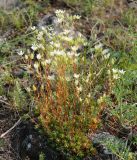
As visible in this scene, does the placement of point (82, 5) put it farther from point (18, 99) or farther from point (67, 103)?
point (67, 103)

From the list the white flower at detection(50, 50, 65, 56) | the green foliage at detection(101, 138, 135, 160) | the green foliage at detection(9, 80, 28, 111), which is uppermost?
the white flower at detection(50, 50, 65, 56)

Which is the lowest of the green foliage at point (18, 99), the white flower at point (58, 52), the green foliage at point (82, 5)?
the green foliage at point (18, 99)

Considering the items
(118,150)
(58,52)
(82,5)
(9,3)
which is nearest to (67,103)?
(58,52)

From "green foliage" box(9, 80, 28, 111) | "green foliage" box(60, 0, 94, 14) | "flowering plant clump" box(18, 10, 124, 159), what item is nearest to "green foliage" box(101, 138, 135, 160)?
"flowering plant clump" box(18, 10, 124, 159)

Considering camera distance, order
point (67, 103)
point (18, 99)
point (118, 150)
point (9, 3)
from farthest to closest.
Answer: point (9, 3) < point (18, 99) < point (67, 103) < point (118, 150)

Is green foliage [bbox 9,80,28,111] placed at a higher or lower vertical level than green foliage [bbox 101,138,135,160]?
lower

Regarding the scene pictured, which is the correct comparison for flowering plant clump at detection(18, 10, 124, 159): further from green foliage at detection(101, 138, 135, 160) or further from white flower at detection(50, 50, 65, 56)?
green foliage at detection(101, 138, 135, 160)

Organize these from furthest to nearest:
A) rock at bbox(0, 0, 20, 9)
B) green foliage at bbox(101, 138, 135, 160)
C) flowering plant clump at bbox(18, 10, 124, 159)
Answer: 1. rock at bbox(0, 0, 20, 9)
2. flowering plant clump at bbox(18, 10, 124, 159)
3. green foliage at bbox(101, 138, 135, 160)

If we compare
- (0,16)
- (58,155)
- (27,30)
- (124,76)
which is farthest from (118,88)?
(0,16)

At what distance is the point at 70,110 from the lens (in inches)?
142

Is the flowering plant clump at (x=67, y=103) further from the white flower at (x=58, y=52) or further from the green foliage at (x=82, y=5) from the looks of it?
the green foliage at (x=82, y=5)

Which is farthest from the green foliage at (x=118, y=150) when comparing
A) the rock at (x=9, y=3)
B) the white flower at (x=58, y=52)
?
the rock at (x=9, y=3)

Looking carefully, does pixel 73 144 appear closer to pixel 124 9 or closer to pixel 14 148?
pixel 14 148

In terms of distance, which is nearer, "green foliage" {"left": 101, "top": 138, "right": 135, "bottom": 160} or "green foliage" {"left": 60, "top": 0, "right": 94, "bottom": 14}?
"green foliage" {"left": 101, "top": 138, "right": 135, "bottom": 160}
